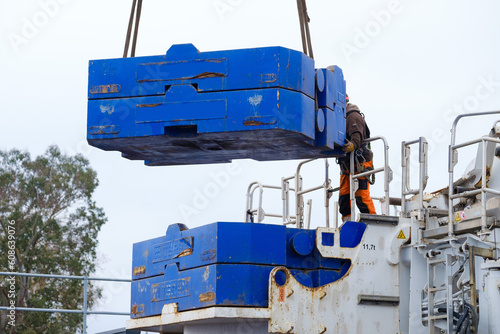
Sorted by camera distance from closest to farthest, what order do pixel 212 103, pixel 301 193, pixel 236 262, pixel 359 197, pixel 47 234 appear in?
1. pixel 212 103
2. pixel 236 262
3. pixel 359 197
4. pixel 301 193
5. pixel 47 234

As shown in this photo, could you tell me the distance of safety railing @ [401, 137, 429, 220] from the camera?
29.2 ft

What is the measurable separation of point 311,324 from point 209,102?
7.58 ft

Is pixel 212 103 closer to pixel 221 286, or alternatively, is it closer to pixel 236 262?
pixel 236 262

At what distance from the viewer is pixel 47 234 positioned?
2869 centimetres

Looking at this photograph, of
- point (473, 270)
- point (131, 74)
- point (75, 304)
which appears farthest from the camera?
point (75, 304)

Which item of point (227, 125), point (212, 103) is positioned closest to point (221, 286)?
point (227, 125)

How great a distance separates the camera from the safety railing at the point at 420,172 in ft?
29.2

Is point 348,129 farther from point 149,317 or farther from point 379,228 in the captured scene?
point 149,317

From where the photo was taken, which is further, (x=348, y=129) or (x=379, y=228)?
(x=348, y=129)

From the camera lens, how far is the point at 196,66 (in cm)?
844

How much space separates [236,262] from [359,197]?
205 cm

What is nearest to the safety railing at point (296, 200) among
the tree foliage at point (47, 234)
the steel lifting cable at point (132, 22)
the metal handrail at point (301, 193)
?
the metal handrail at point (301, 193)

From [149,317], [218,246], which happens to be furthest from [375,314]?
[149,317]

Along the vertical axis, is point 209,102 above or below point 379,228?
above
